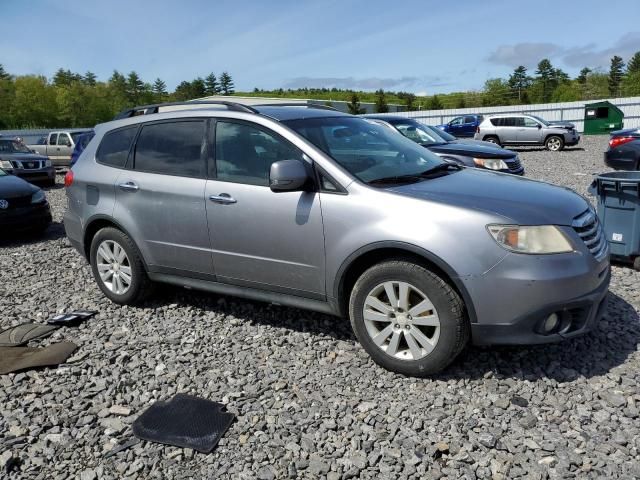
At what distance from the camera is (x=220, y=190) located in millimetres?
4230

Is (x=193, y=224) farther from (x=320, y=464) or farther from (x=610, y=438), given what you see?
(x=610, y=438)

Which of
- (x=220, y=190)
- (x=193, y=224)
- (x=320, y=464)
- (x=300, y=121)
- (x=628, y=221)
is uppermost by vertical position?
(x=300, y=121)

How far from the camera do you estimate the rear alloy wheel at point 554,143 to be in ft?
74.4

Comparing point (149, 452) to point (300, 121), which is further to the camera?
point (300, 121)

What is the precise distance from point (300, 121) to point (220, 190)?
0.82 meters

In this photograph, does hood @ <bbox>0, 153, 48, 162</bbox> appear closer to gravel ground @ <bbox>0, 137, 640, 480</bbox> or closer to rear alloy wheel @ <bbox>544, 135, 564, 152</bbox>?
gravel ground @ <bbox>0, 137, 640, 480</bbox>

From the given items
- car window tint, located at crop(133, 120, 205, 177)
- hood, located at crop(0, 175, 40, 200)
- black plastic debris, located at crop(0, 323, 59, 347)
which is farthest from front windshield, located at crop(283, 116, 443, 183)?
hood, located at crop(0, 175, 40, 200)

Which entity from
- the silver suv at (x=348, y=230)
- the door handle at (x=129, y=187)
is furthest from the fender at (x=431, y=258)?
the door handle at (x=129, y=187)

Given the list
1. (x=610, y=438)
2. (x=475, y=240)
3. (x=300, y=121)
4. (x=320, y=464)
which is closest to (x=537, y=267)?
(x=475, y=240)

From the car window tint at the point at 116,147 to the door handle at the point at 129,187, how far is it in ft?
0.75

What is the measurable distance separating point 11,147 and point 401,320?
1590 centimetres

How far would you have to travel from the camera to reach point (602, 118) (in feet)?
99.9

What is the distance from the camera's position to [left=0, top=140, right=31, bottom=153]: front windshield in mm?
15694

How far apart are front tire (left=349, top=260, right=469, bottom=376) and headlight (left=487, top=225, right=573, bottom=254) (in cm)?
44
